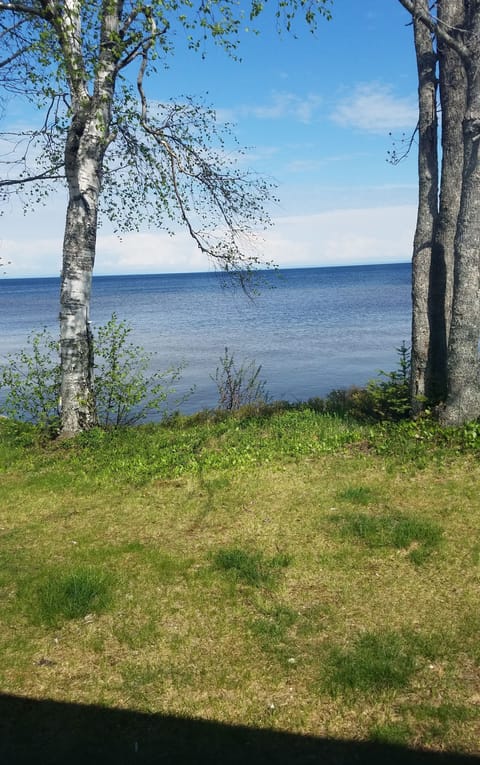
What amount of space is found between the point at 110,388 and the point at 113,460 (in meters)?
2.25

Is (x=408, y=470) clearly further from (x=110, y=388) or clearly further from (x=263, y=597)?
(x=110, y=388)

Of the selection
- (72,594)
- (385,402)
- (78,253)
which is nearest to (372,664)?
(72,594)

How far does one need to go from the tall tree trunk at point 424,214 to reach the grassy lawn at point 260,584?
134 cm

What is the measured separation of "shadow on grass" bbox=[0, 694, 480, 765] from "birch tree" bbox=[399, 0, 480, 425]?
734cm

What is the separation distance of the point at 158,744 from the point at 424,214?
9.99 metres

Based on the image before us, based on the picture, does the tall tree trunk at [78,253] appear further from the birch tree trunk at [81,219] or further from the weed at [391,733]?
the weed at [391,733]

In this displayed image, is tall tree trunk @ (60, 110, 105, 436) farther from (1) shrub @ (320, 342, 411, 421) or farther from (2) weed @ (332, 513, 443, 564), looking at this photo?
(2) weed @ (332, 513, 443, 564)

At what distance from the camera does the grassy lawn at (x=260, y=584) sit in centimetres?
483

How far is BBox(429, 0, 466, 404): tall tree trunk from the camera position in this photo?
1134 cm

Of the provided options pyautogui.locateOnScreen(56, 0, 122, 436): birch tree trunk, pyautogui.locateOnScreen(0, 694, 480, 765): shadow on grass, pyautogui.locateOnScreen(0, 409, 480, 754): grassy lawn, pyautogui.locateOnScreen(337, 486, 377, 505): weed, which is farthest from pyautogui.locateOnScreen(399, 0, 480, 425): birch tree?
pyautogui.locateOnScreen(0, 694, 480, 765): shadow on grass

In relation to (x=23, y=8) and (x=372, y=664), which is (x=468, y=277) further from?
(x=23, y=8)

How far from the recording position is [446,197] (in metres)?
11.3

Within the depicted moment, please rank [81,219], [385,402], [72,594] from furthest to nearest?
1. [385,402]
2. [81,219]
3. [72,594]

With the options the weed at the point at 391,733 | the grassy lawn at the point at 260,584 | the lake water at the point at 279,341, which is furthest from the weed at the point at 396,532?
the lake water at the point at 279,341
